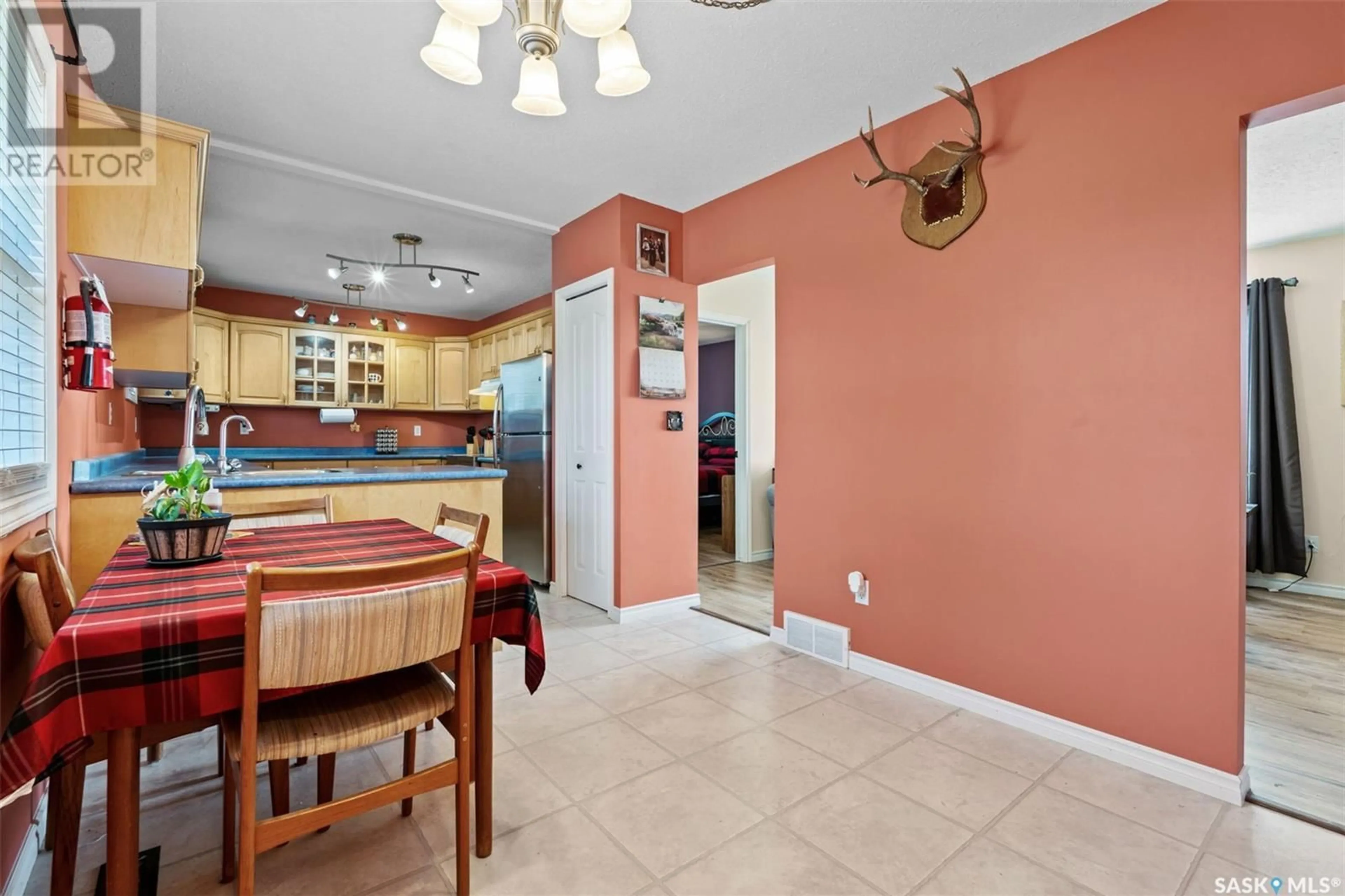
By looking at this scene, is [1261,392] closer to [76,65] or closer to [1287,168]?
[1287,168]

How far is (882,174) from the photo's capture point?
2682mm

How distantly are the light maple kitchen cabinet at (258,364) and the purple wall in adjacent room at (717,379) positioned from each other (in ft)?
15.0

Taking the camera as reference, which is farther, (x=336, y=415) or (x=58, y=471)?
(x=336, y=415)

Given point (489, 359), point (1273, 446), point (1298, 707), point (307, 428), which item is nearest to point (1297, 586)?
point (1273, 446)

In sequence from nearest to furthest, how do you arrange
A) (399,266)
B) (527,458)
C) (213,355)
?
(527,458) → (399,266) → (213,355)

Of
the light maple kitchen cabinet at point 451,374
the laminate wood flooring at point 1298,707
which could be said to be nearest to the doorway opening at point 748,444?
the laminate wood flooring at point 1298,707

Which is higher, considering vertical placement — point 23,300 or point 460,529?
point 23,300

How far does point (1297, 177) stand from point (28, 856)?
5833mm

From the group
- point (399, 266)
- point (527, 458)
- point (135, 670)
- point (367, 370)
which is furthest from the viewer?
point (367, 370)

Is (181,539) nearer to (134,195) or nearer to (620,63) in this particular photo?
(134,195)

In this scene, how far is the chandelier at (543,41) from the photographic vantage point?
1443 mm

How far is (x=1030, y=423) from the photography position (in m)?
Result: 2.31

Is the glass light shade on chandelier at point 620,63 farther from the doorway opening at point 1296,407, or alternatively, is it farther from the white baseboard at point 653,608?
the doorway opening at point 1296,407

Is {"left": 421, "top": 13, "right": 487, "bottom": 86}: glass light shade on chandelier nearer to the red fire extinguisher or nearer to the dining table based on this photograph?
the dining table
